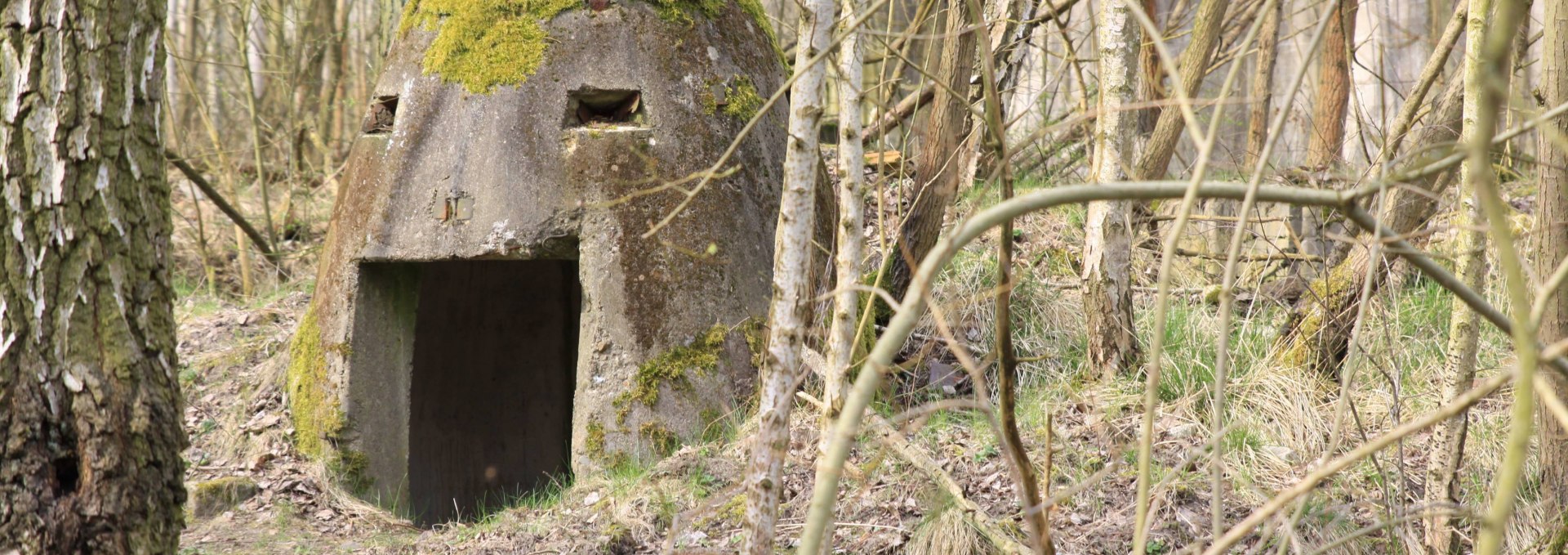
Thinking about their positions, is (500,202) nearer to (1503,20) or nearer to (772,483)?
(772,483)

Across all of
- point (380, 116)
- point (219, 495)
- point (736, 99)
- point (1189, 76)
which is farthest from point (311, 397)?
point (1189, 76)

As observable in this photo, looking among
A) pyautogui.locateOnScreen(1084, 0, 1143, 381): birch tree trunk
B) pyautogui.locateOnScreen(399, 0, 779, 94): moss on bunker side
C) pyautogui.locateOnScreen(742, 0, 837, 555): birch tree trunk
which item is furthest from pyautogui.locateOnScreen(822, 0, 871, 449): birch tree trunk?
pyautogui.locateOnScreen(399, 0, 779, 94): moss on bunker side

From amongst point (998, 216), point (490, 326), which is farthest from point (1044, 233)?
point (998, 216)

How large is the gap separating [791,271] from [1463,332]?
6.39 feet

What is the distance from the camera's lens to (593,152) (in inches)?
206

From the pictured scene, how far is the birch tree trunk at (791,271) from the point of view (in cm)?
328

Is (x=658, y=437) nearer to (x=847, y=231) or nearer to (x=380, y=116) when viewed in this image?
(x=847, y=231)

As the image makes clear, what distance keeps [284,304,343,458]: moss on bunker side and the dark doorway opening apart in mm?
1113

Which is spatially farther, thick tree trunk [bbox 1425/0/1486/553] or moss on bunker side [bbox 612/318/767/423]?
moss on bunker side [bbox 612/318/767/423]

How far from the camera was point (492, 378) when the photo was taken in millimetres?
7711

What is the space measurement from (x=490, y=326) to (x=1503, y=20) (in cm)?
701

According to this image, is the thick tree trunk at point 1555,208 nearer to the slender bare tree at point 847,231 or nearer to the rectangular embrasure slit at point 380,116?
the slender bare tree at point 847,231

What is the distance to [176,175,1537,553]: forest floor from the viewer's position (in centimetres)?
411

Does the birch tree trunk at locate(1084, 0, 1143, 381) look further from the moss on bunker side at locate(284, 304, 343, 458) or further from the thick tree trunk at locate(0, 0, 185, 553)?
the moss on bunker side at locate(284, 304, 343, 458)
